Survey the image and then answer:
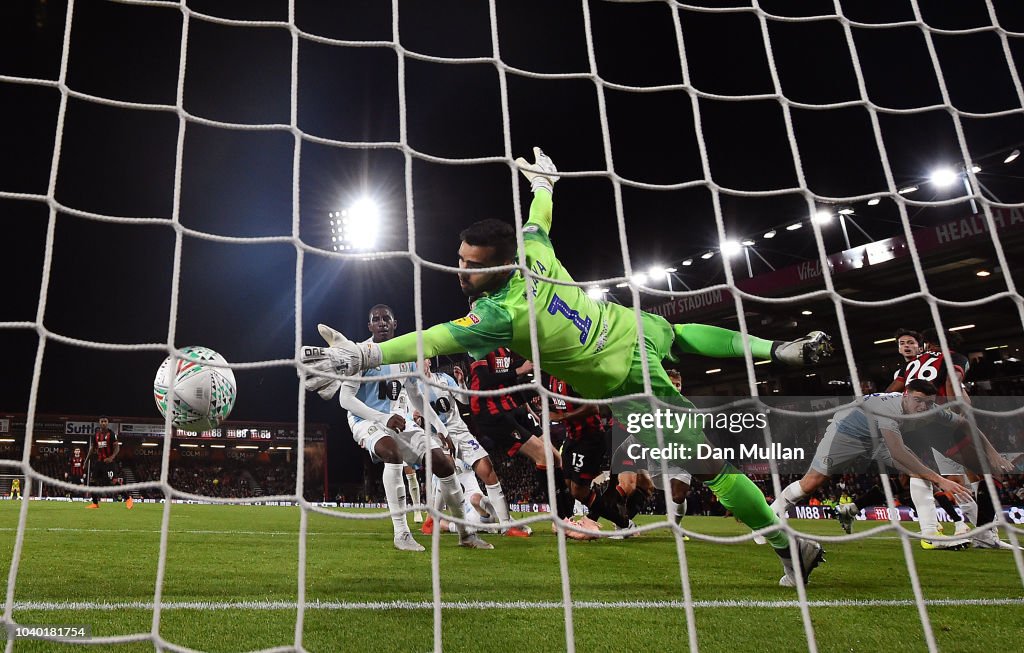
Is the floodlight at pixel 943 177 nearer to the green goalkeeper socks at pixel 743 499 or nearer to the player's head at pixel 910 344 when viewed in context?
the player's head at pixel 910 344

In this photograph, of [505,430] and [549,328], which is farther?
[505,430]

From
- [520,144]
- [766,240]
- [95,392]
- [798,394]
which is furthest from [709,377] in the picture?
[95,392]

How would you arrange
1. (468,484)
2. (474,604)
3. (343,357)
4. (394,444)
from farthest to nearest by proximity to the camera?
(468,484)
(394,444)
(474,604)
(343,357)

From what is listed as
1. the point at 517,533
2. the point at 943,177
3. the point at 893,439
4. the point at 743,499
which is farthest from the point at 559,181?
the point at 743,499

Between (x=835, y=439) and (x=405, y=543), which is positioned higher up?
(x=835, y=439)

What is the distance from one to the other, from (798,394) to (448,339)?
16.4 m

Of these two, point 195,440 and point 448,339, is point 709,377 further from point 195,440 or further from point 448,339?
point 195,440

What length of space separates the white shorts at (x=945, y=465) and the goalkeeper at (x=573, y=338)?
309 centimetres

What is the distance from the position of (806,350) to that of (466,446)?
341cm

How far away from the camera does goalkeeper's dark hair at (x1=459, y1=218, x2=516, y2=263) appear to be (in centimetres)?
267

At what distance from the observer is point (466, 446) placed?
549 centimetres

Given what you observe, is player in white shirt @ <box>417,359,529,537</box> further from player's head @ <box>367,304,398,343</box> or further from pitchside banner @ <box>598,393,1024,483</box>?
player's head @ <box>367,304,398,343</box>

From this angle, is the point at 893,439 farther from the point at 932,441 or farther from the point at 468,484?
the point at 468,484

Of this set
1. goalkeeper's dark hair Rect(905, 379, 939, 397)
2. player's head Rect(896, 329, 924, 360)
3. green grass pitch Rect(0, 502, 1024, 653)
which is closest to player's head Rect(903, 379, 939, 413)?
goalkeeper's dark hair Rect(905, 379, 939, 397)
